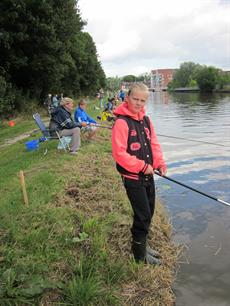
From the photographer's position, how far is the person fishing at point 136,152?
4.02 metres

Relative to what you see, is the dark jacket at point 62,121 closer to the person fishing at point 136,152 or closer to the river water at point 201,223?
the river water at point 201,223

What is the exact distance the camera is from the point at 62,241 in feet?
15.7

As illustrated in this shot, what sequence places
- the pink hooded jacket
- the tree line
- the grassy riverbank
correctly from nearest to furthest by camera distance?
the grassy riverbank, the pink hooded jacket, the tree line

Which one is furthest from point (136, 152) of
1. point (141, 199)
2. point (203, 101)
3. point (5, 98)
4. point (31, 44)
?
point (203, 101)

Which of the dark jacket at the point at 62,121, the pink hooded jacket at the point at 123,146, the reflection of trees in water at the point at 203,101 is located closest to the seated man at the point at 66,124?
the dark jacket at the point at 62,121

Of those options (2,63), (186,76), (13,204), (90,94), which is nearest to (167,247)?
(13,204)

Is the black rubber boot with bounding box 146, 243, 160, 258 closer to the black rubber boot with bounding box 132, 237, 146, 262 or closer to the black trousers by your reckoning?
the black rubber boot with bounding box 132, 237, 146, 262

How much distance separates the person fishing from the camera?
4.02 m

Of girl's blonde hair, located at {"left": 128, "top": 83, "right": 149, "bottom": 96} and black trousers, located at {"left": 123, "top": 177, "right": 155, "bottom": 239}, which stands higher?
girl's blonde hair, located at {"left": 128, "top": 83, "right": 149, "bottom": 96}

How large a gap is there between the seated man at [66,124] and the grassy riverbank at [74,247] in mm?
2619

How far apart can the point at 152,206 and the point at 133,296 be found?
1.06 metres

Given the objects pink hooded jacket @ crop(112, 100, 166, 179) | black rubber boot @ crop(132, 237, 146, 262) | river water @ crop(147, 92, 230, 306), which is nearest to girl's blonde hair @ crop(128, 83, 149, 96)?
pink hooded jacket @ crop(112, 100, 166, 179)

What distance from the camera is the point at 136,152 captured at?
4.13 m

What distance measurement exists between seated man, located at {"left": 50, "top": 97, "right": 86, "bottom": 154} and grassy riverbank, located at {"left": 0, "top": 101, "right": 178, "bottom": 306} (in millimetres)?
2619
